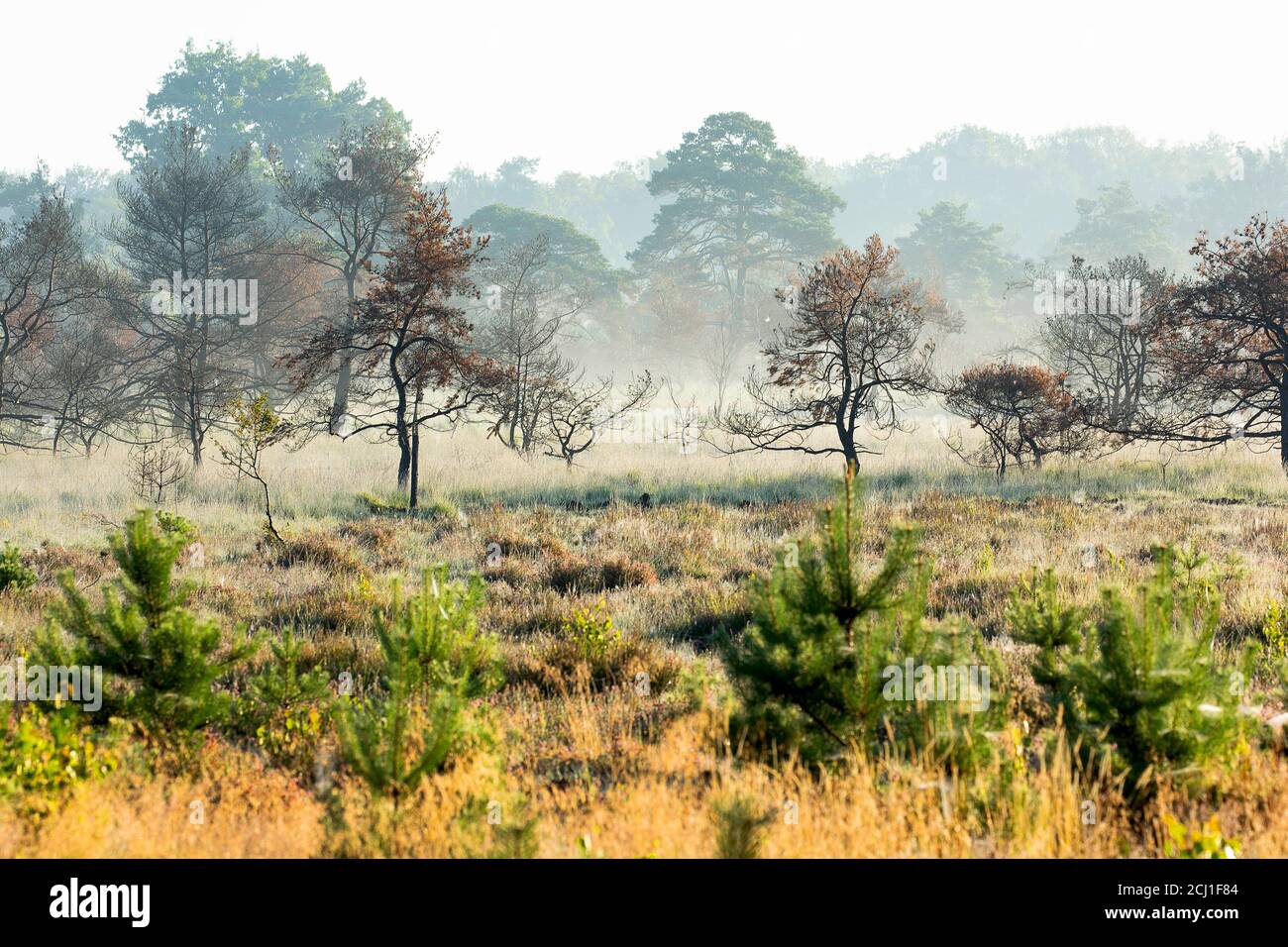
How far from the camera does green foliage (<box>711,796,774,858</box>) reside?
2936mm

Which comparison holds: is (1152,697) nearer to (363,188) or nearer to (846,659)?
(846,659)

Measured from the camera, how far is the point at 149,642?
4.70 m

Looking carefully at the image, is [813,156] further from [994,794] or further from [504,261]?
[994,794]

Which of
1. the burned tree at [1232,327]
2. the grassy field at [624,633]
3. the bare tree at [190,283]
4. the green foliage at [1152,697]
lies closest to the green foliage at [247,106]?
the bare tree at [190,283]

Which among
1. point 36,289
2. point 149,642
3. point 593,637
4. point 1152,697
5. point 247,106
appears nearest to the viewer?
point 1152,697

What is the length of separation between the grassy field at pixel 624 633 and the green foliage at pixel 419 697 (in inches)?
6.1

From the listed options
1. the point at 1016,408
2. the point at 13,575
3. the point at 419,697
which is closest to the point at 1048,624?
the point at 419,697

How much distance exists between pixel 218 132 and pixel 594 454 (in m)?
34.9

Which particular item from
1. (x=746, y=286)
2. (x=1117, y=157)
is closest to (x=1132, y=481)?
(x=746, y=286)

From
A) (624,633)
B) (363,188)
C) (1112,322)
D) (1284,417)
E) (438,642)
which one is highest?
(363,188)

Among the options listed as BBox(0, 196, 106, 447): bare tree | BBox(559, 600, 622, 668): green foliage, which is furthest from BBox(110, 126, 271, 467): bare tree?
BBox(559, 600, 622, 668): green foliage

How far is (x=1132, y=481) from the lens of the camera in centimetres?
1656

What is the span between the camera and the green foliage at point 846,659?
4.06 metres

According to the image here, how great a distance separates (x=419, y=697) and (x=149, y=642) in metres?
1.51
